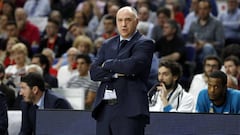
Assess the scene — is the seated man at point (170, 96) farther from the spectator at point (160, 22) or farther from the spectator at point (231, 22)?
the spectator at point (231, 22)

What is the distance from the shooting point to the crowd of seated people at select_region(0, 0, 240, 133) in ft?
41.3

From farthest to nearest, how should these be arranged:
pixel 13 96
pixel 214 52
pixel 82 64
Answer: pixel 214 52
pixel 82 64
pixel 13 96

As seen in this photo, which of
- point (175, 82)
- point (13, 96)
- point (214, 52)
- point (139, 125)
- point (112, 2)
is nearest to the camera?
point (139, 125)

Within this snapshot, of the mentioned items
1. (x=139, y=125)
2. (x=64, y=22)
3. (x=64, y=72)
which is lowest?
(x=139, y=125)

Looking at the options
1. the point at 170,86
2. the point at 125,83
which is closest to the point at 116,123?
the point at 125,83

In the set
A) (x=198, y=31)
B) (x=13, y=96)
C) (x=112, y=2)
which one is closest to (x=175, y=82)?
(x=13, y=96)

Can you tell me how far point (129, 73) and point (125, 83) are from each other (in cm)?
13

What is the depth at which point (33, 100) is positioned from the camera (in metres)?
9.30

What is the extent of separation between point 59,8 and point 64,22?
511mm

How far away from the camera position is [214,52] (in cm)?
1395

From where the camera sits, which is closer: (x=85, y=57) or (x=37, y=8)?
(x=85, y=57)

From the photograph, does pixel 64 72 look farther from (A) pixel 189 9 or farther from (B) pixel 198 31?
(A) pixel 189 9

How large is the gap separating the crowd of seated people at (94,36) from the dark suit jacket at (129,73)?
3.93 meters

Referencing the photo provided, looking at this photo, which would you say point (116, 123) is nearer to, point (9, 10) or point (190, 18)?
point (190, 18)
